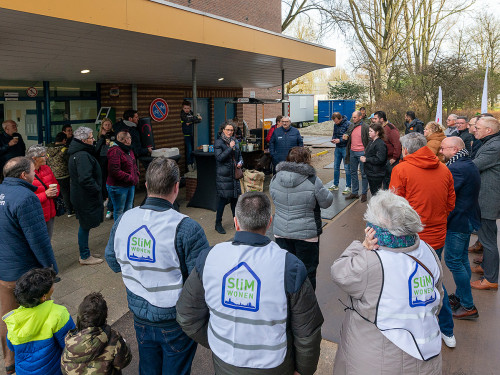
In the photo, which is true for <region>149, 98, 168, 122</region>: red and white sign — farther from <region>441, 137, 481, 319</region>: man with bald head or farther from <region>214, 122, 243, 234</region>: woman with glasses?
<region>441, 137, 481, 319</region>: man with bald head

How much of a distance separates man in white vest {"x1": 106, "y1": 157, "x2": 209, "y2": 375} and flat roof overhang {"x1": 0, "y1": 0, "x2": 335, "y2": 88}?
107 inches

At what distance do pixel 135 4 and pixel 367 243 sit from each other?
435 centimetres

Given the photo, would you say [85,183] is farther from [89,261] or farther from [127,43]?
[127,43]

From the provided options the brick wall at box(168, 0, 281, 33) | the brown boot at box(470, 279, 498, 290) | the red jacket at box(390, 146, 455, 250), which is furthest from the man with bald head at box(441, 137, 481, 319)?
the brick wall at box(168, 0, 281, 33)

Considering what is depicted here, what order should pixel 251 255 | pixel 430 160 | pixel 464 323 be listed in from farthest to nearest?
pixel 464 323 < pixel 430 160 < pixel 251 255

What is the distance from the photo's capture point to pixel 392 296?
1962mm

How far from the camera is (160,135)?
11266 millimetres

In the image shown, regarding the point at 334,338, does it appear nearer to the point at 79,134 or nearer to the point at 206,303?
the point at 206,303

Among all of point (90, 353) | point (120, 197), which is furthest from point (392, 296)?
point (120, 197)

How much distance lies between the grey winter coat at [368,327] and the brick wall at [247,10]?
13055 mm

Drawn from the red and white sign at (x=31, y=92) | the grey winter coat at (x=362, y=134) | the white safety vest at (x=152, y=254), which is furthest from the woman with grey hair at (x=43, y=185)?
the grey winter coat at (x=362, y=134)

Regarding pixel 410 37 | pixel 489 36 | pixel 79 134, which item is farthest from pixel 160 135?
pixel 489 36

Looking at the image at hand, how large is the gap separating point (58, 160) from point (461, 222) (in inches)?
237

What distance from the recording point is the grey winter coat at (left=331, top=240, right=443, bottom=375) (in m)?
1.99
